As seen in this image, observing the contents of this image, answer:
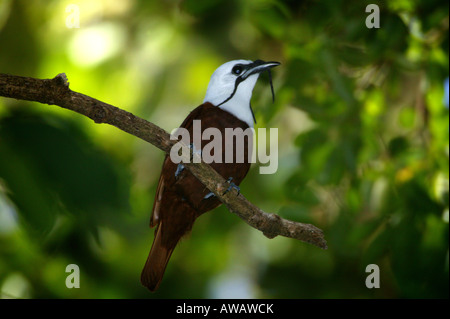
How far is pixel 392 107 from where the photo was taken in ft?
21.9

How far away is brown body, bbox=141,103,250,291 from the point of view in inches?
137

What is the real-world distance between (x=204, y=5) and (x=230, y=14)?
1.99 metres

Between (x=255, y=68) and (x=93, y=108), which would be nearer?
(x=93, y=108)

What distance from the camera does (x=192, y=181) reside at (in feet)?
11.6

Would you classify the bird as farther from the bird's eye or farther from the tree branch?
the tree branch

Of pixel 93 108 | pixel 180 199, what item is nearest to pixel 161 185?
pixel 180 199

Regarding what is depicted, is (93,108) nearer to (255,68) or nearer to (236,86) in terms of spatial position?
(236,86)

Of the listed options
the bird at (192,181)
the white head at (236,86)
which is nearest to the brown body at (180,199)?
the bird at (192,181)

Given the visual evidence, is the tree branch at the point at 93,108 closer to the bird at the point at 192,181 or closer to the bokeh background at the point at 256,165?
the bokeh background at the point at 256,165

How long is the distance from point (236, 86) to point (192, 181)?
2.97ft

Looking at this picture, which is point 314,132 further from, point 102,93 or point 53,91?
point 102,93

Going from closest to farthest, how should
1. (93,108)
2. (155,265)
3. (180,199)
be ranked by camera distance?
(93,108)
(155,265)
(180,199)

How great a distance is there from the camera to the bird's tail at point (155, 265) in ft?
11.3
